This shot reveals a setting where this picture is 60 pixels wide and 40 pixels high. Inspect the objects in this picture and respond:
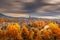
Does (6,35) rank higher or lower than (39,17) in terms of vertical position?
lower

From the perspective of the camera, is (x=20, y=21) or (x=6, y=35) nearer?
(x=6, y=35)

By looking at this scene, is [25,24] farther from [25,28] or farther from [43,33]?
[43,33]

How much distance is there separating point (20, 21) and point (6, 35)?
351 cm

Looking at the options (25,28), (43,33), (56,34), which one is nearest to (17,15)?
(25,28)

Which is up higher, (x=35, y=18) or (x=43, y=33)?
(x=35, y=18)

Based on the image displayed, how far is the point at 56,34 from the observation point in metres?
19.6

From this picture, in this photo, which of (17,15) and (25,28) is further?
(25,28)

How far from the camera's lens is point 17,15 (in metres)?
17.6

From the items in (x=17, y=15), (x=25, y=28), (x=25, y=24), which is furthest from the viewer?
(x=25, y=24)

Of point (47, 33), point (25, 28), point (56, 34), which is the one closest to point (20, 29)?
point (25, 28)

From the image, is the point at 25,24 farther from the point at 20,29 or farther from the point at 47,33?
the point at 47,33

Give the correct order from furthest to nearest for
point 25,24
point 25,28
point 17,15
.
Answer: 1. point 25,24
2. point 25,28
3. point 17,15

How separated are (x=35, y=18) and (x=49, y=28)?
3.13 m

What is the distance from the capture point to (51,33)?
63.4 ft
